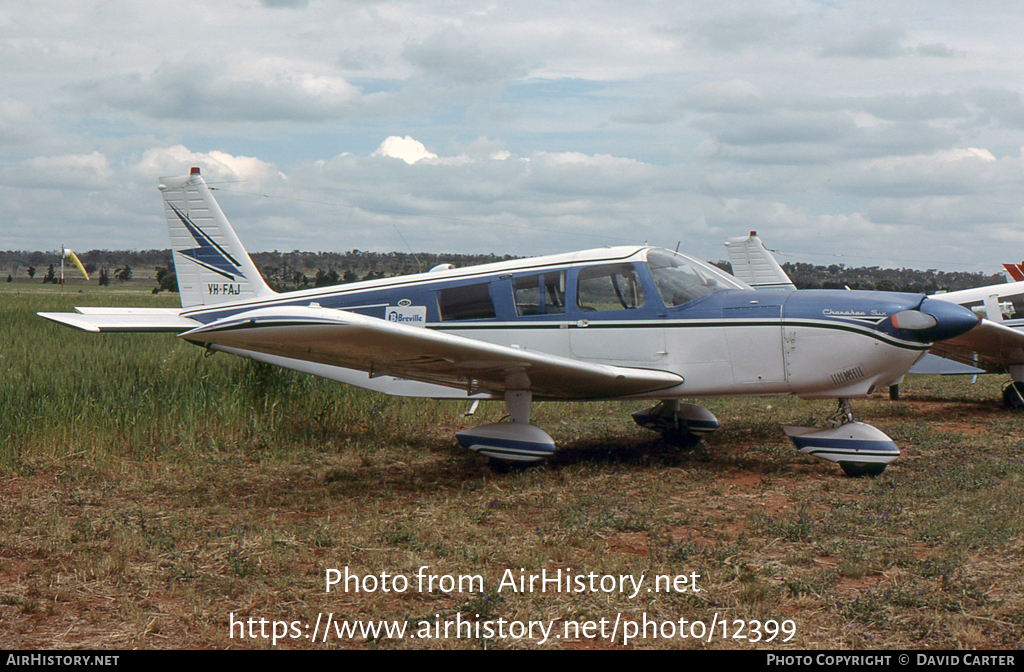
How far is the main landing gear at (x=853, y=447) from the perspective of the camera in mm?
6582

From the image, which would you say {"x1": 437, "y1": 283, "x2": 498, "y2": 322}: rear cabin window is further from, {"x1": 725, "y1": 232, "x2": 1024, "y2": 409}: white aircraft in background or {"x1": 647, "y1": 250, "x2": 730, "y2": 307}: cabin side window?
{"x1": 725, "y1": 232, "x2": 1024, "y2": 409}: white aircraft in background

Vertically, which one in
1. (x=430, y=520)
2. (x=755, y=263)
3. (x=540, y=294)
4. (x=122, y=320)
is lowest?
(x=430, y=520)

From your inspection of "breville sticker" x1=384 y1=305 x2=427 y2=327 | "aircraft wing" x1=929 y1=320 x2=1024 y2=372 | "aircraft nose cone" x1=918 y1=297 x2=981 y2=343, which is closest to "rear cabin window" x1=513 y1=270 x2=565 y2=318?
"breville sticker" x1=384 y1=305 x2=427 y2=327

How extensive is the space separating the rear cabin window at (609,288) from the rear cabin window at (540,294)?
0.61ft

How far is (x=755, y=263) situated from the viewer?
61.4ft

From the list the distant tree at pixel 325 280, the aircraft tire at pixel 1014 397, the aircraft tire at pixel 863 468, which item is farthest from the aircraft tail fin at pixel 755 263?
the aircraft tire at pixel 863 468

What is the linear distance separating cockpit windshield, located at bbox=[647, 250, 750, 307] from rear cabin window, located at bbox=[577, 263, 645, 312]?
8.0 inches

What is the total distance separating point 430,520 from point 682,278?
348 cm

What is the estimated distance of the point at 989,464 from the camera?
7121 millimetres

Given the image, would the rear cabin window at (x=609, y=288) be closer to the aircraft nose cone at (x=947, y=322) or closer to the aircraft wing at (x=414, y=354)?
the aircraft wing at (x=414, y=354)

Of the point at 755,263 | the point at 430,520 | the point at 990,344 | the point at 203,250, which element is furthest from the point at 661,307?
the point at 755,263

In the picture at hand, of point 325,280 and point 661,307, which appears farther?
point 325,280

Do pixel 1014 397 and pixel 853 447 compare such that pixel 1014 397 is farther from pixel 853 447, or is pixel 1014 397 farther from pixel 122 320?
pixel 122 320

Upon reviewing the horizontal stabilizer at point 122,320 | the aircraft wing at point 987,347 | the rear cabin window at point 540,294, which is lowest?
the aircraft wing at point 987,347
